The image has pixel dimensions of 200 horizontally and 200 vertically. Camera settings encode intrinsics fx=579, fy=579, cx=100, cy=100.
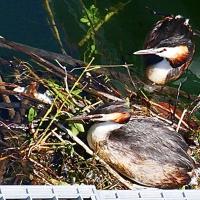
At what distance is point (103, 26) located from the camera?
4.20 m

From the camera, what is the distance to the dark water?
412 cm

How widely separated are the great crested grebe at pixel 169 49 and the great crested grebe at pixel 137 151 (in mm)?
675

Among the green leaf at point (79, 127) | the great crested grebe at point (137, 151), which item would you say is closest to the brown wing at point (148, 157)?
the great crested grebe at point (137, 151)

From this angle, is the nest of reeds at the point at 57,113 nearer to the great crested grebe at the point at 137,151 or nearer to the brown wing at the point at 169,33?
the great crested grebe at the point at 137,151

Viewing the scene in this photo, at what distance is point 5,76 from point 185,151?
127 centimetres

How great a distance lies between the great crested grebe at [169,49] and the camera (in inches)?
159

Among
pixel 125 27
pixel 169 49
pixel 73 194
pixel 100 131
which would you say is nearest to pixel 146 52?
pixel 169 49

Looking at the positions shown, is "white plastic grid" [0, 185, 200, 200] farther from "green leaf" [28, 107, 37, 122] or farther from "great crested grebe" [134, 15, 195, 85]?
"great crested grebe" [134, 15, 195, 85]

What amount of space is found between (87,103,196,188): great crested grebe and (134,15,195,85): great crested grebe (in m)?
0.67

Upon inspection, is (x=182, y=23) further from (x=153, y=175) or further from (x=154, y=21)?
(x=153, y=175)

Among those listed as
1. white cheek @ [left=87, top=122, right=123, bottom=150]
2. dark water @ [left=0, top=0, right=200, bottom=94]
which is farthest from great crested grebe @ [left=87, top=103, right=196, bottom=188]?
dark water @ [left=0, top=0, right=200, bottom=94]

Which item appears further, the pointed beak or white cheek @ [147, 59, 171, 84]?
white cheek @ [147, 59, 171, 84]

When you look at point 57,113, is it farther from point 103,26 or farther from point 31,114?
point 103,26

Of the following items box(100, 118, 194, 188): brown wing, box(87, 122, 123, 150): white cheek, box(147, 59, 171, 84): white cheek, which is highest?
box(147, 59, 171, 84): white cheek
